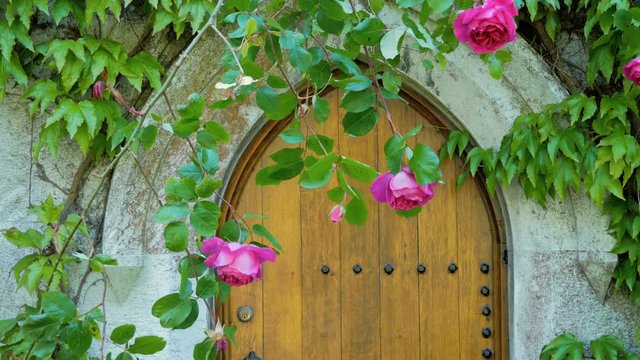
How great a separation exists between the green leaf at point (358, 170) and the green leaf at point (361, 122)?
0.41 feet

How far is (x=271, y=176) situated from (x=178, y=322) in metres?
0.33

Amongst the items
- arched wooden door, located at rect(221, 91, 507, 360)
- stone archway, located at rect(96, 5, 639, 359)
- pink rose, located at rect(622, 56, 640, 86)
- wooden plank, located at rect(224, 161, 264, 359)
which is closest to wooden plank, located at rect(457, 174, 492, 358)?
arched wooden door, located at rect(221, 91, 507, 360)

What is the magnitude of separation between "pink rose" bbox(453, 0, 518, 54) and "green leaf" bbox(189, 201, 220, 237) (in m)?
0.58

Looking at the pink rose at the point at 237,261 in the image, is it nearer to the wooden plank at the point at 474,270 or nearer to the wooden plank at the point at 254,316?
the wooden plank at the point at 254,316

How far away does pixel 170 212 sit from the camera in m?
1.57

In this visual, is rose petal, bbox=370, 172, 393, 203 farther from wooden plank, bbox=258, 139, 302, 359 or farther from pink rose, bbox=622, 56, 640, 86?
wooden plank, bbox=258, 139, 302, 359

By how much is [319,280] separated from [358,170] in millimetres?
1532

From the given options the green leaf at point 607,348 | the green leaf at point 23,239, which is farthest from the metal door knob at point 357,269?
the green leaf at point 23,239

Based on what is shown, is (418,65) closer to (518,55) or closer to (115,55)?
(518,55)

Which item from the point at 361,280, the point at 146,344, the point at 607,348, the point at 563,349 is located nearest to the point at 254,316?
the point at 361,280

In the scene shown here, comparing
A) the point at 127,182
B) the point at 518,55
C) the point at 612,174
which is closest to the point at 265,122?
the point at 127,182

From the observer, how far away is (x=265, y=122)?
2934 mm

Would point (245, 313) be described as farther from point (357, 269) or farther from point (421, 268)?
point (421, 268)

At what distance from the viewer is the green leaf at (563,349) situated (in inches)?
106
